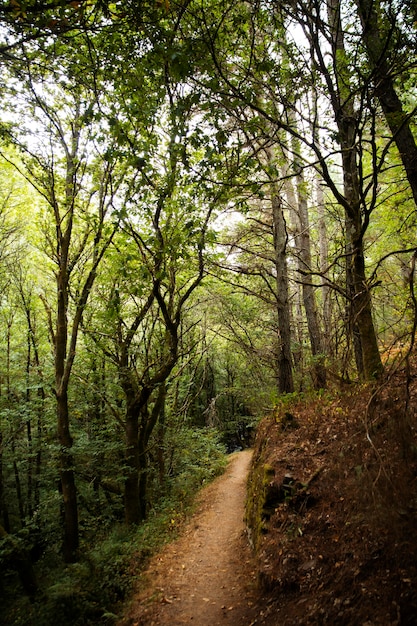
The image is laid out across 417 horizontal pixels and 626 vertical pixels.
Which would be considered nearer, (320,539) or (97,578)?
(320,539)

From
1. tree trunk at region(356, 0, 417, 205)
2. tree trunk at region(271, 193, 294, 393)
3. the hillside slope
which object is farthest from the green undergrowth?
tree trunk at region(356, 0, 417, 205)

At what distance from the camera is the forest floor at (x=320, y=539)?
9.69 ft

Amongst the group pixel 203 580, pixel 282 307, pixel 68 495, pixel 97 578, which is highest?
pixel 282 307

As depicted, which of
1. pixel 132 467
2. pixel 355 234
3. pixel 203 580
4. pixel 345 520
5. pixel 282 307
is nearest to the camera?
pixel 345 520

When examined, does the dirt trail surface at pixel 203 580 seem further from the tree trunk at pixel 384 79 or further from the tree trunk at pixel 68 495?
the tree trunk at pixel 384 79

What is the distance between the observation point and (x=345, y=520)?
384 cm

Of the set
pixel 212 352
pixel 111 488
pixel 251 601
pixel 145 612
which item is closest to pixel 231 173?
pixel 251 601

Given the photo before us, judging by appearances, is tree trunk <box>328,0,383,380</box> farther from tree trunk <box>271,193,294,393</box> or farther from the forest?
tree trunk <box>271,193,294,393</box>

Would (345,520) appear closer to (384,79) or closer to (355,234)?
(355,234)

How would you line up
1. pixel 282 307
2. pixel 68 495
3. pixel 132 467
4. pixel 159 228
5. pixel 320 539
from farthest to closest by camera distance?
pixel 282 307 < pixel 132 467 < pixel 68 495 < pixel 159 228 < pixel 320 539

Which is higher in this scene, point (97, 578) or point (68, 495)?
point (68, 495)

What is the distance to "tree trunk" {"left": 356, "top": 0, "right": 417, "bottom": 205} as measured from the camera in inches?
165

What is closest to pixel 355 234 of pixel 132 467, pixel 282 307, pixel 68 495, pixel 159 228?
pixel 159 228

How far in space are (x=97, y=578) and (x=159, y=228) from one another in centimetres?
679
